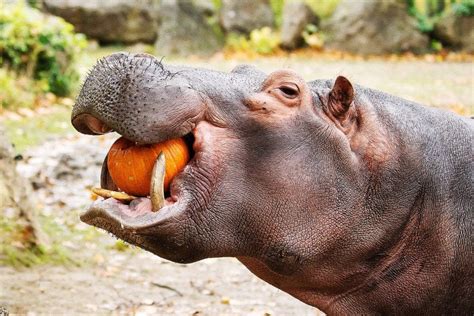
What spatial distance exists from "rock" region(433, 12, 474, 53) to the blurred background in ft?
0.08

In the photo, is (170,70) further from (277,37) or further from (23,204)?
(277,37)

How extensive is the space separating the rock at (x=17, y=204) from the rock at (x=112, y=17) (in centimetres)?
1329

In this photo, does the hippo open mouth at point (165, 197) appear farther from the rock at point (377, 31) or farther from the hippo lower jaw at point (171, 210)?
the rock at point (377, 31)

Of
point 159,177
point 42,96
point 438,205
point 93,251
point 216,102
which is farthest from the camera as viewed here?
point 42,96

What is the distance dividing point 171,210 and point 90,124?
54cm

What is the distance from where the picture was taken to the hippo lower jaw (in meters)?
3.11

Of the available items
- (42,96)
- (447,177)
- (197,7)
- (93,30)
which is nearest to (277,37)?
(197,7)

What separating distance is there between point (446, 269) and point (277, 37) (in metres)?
17.2

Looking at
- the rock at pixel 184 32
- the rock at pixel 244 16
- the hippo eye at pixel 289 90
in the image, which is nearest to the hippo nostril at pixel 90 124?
the hippo eye at pixel 289 90

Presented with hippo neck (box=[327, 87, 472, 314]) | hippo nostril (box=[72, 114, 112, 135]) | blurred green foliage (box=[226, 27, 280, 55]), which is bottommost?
blurred green foliage (box=[226, 27, 280, 55])

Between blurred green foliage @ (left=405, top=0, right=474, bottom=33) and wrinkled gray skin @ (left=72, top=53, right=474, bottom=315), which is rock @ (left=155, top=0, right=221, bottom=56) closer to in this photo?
blurred green foliage @ (left=405, top=0, right=474, bottom=33)

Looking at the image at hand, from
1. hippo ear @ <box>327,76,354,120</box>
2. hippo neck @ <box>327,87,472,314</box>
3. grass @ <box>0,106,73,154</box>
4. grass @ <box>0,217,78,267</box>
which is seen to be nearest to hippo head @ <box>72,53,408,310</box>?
hippo ear @ <box>327,76,354,120</box>

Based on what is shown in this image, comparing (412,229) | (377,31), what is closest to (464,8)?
(377,31)

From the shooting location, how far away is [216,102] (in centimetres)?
334
